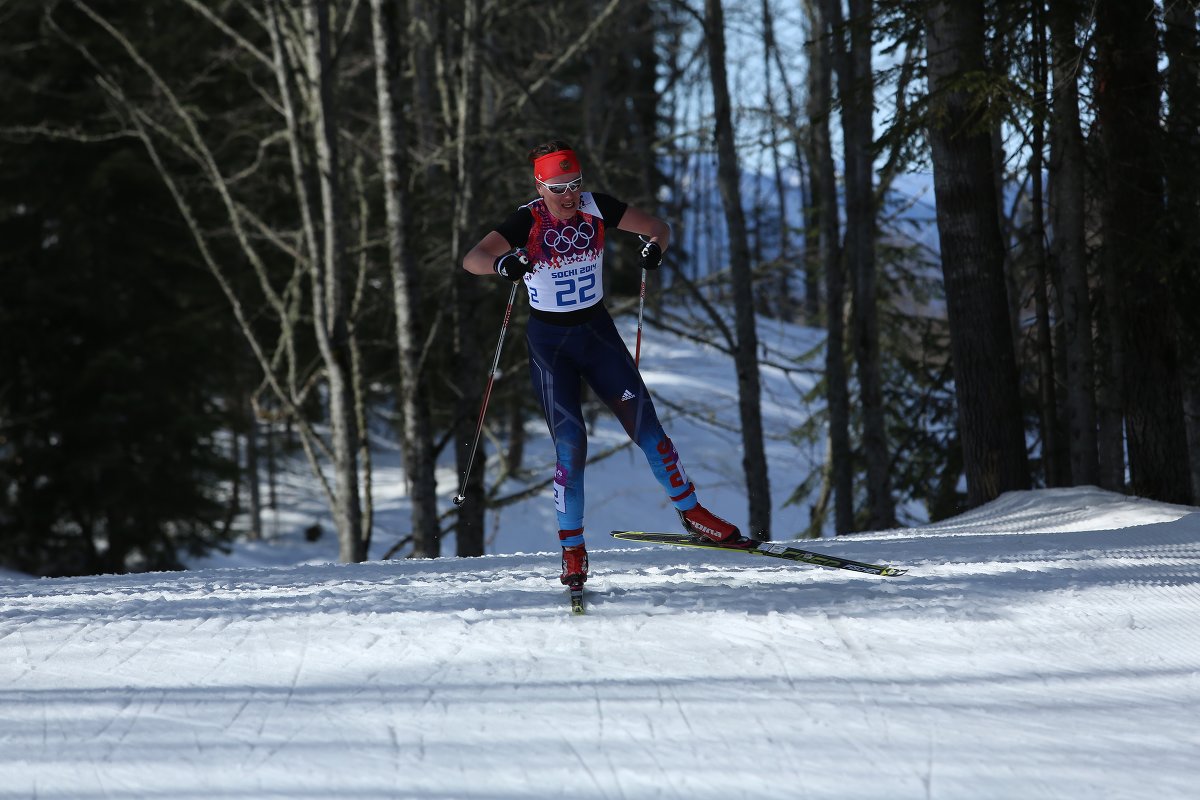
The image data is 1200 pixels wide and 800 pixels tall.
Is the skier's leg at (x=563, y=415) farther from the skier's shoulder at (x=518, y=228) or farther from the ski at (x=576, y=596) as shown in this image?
the skier's shoulder at (x=518, y=228)

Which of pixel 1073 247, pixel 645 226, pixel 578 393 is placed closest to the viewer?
pixel 578 393

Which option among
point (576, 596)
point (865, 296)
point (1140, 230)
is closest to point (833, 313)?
point (865, 296)

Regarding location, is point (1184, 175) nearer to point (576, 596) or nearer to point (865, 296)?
point (865, 296)

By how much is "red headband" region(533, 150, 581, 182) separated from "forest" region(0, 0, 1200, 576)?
3.39 metres

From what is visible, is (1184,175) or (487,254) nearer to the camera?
(487,254)

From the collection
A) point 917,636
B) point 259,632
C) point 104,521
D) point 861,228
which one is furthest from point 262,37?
point 917,636

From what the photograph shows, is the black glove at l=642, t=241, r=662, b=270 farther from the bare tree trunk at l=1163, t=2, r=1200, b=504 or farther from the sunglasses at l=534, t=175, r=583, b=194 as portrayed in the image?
the bare tree trunk at l=1163, t=2, r=1200, b=504

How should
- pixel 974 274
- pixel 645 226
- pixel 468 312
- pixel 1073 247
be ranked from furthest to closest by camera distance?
pixel 468 312 < pixel 974 274 < pixel 1073 247 < pixel 645 226

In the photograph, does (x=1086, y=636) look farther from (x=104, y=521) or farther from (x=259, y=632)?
(x=104, y=521)

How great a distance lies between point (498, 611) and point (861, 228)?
8905 millimetres

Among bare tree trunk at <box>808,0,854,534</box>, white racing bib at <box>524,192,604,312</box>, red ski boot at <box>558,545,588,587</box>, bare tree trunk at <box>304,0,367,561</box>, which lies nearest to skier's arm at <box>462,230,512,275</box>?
white racing bib at <box>524,192,604,312</box>

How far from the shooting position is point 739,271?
41.5 feet

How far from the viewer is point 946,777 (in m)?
3.13

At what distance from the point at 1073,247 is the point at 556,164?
5.56 metres
